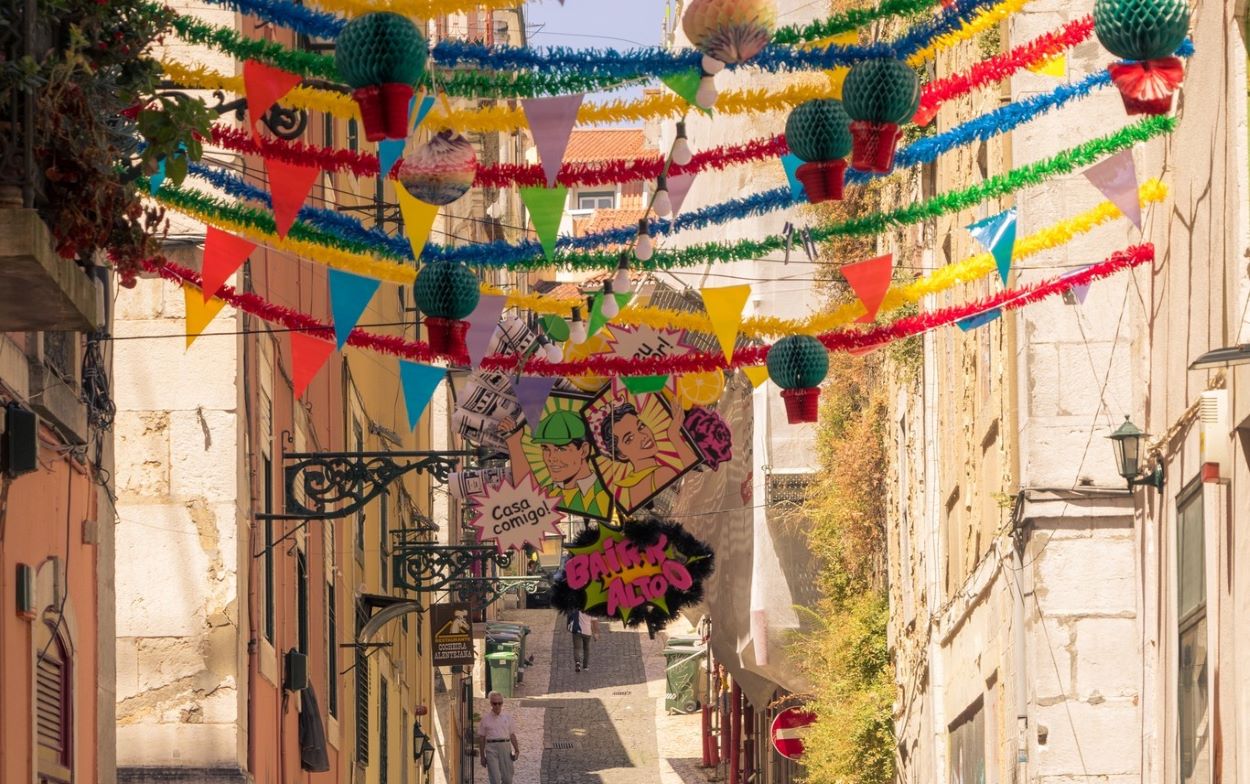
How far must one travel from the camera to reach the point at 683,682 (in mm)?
42750

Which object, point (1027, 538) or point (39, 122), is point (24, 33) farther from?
point (1027, 538)

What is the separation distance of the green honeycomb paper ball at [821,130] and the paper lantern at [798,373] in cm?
253

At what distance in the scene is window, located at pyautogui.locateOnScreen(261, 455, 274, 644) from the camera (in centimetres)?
1398

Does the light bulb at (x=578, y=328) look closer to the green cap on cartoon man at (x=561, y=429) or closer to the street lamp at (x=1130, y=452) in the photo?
the street lamp at (x=1130, y=452)

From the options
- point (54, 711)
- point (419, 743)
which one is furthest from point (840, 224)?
point (419, 743)

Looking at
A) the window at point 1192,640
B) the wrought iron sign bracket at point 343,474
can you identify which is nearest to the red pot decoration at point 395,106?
the window at point 1192,640

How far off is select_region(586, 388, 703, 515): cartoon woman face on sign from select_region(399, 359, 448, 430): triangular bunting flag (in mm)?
5218

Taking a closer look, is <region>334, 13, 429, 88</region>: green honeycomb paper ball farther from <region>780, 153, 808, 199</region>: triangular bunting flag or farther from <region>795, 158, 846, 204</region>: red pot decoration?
<region>780, 153, 808, 199</region>: triangular bunting flag

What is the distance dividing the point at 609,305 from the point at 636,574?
6.81 meters

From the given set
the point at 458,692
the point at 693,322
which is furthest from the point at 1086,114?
the point at 458,692

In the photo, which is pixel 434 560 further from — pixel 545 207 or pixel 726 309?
pixel 545 207

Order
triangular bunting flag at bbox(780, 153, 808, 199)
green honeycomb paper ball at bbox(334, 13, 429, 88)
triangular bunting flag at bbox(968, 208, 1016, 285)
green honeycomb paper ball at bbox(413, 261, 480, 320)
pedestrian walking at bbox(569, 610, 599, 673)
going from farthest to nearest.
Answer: pedestrian walking at bbox(569, 610, 599, 673) < triangular bunting flag at bbox(968, 208, 1016, 285) < triangular bunting flag at bbox(780, 153, 808, 199) < green honeycomb paper ball at bbox(413, 261, 480, 320) < green honeycomb paper ball at bbox(334, 13, 429, 88)

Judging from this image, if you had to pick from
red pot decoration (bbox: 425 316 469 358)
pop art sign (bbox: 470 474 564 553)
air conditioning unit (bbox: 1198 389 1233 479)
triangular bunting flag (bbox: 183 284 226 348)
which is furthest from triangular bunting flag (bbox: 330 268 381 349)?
pop art sign (bbox: 470 474 564 553)

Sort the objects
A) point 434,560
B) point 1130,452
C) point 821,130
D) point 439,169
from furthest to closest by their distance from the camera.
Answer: point 434,560 < point 1130,452 < point 439,169 < point 821,130
